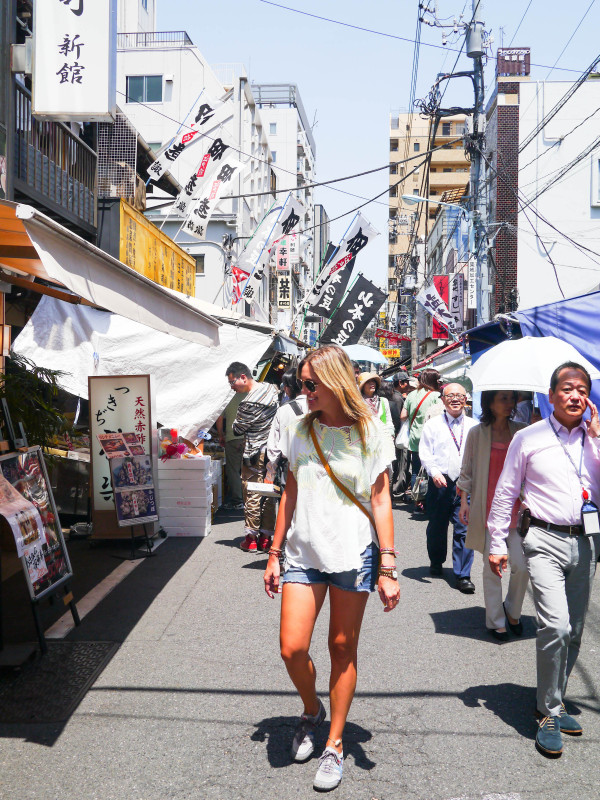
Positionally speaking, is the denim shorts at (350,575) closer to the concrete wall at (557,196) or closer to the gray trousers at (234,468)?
the gray trousers at (234,468)

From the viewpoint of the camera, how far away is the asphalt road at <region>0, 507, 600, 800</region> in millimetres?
3516

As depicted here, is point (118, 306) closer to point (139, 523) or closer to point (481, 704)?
point (481, 704)

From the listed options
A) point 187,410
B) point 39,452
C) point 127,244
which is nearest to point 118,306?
point 39,452

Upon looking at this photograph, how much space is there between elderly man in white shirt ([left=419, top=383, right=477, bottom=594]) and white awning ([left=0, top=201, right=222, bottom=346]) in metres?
2.61

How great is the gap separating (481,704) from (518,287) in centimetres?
2454

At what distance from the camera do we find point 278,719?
423cm

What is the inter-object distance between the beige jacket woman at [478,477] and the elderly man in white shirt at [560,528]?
1619 mm

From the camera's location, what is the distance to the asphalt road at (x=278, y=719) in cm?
352

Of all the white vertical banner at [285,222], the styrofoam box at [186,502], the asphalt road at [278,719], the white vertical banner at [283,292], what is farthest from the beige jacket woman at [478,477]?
the white vertical banner at [283,292]

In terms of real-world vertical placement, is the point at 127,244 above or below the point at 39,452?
above

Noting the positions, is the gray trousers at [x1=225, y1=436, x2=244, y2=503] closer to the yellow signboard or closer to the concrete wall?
the yellow signboard

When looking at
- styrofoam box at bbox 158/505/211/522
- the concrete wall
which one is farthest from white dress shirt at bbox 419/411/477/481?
the concrete wall

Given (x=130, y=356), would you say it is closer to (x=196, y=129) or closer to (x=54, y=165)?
(x=54, y=165)

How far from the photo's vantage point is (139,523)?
8.47 m
